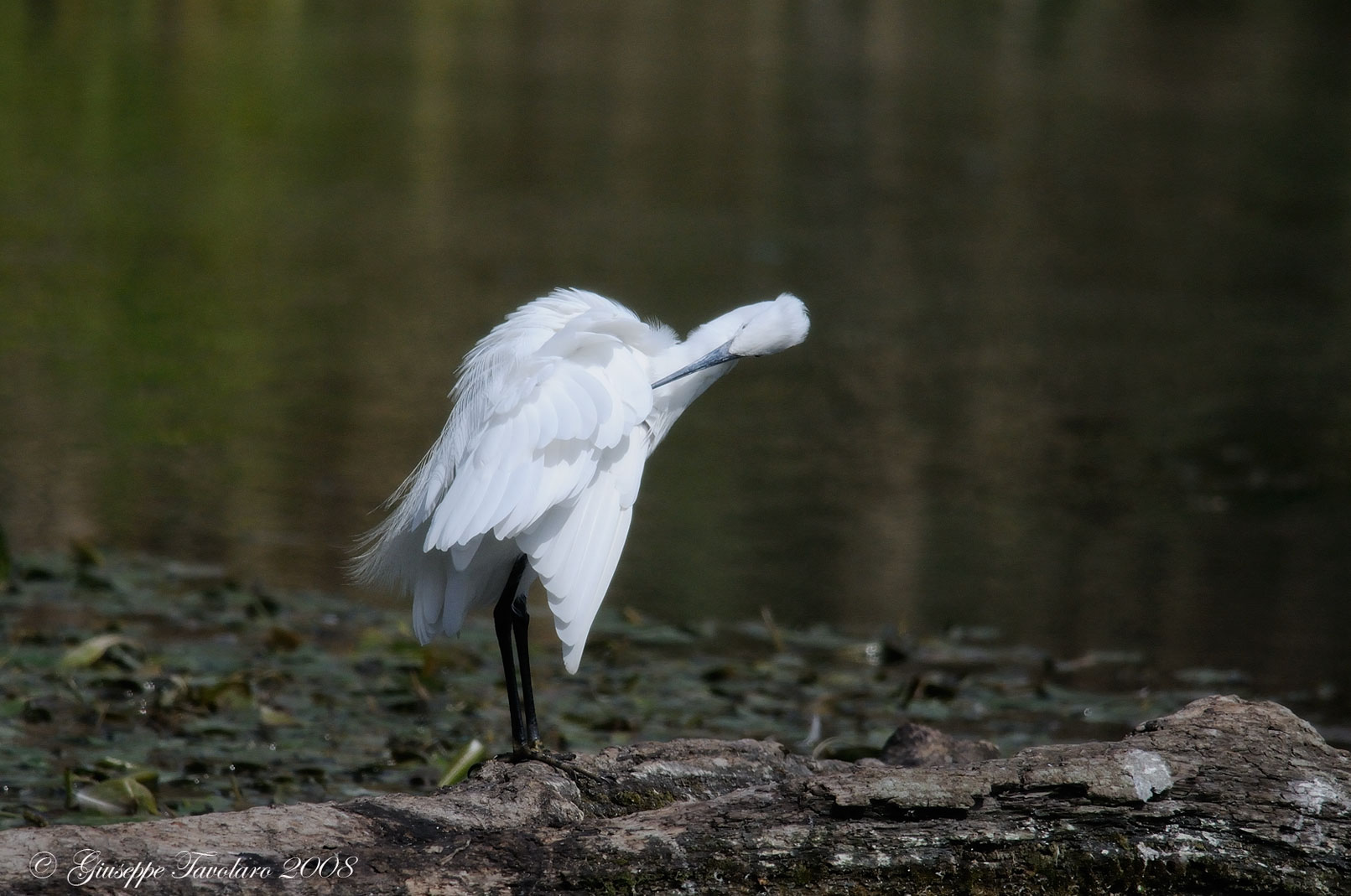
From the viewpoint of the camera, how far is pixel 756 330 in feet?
11.1

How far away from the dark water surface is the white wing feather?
1.83m

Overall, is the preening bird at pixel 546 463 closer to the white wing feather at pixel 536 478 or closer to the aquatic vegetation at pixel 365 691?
the white wing feather at pixel 536 478

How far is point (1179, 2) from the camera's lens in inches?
1017

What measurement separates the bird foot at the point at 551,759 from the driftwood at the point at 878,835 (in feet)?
0.54

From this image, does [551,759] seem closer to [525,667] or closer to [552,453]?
[525,667]

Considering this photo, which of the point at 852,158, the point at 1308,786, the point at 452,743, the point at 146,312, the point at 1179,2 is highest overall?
the point at 1179,2

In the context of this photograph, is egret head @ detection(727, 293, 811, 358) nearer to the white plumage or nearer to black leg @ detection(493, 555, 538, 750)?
the white plumage

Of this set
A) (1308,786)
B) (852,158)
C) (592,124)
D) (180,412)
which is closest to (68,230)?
(180,412)

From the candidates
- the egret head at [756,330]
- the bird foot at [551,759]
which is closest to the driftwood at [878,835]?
the bird foot at [551,759]

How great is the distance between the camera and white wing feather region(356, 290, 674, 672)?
2.91 meters

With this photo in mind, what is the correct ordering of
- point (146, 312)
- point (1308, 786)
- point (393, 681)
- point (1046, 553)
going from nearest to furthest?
point (1308, 786) < point (393, 681) < point (1046, 553) < point (146, 312)

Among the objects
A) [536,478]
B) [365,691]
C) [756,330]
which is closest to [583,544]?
[536,478]

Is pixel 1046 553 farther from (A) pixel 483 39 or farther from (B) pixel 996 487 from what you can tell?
(A) pixel 483 39

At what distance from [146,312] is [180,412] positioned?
5.62 feet
